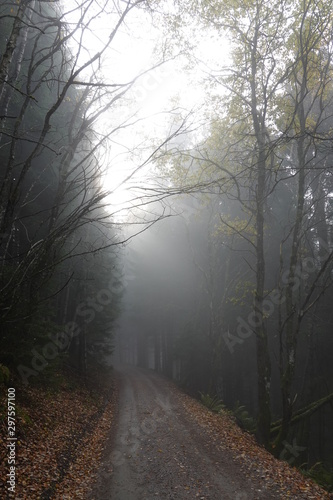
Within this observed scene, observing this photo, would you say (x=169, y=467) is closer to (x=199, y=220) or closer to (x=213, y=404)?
(x=213, y=404)

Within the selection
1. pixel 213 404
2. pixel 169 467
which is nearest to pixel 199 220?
pixel 213 404

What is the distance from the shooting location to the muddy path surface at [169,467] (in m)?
5.66

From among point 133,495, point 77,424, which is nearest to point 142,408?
point 77,424

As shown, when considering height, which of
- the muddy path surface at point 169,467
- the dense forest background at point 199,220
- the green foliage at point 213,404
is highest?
the dense forest background at point 199,220

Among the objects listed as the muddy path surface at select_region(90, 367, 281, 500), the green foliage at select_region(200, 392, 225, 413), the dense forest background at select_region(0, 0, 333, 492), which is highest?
the dense forest background at select_region(0, 0, 333, 492)

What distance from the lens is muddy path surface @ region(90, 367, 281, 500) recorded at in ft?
18.6

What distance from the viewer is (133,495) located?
5676 mm

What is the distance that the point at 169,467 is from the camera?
22.1 feet

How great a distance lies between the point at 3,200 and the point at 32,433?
21.4ft

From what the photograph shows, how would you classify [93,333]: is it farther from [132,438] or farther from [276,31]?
[276,31]

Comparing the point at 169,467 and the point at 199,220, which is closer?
the point at 169,467

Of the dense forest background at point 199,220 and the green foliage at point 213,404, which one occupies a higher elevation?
the dense forest background at point 199,220

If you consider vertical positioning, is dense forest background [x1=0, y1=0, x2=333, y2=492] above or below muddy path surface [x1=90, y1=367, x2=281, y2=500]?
above

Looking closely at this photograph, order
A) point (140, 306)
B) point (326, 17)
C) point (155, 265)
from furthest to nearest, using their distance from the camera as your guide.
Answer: point (140, 306), point (155, 265), point (326, 17)
